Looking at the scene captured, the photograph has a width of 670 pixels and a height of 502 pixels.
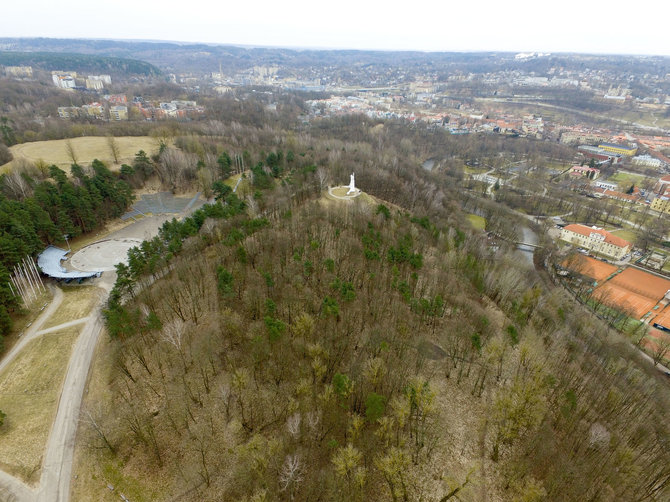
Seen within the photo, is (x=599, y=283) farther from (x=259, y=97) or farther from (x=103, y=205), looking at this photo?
(x=259, y=97)

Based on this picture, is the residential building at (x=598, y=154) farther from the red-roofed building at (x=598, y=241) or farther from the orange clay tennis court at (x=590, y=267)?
the orange clay tennis court at (x=590, y=267)

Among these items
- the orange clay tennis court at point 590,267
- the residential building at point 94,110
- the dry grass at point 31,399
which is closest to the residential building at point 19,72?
the residential building at point 94,110

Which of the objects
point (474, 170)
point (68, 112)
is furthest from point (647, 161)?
point (68, 112)

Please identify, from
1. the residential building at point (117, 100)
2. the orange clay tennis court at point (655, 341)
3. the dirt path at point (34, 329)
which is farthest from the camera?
the residential building at point (117, 100)

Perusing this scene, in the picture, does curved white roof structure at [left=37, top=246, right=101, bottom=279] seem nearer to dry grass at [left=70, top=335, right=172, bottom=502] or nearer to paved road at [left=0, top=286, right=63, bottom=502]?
paved road at [left=0, top=286, right=63, bottom=502]

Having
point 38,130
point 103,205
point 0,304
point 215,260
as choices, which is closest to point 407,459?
point 215,260

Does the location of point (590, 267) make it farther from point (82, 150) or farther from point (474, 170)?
point (82, 150)

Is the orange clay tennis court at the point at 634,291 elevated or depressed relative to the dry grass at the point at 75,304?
depressed
